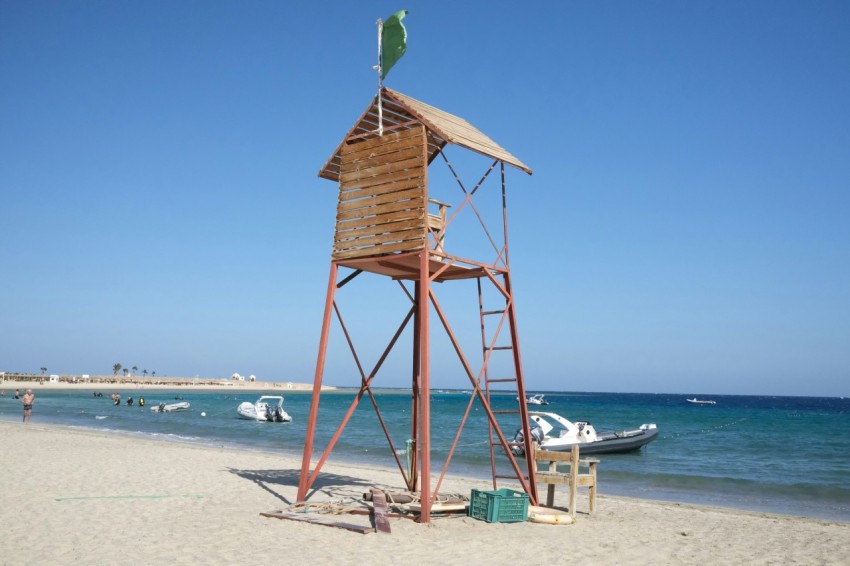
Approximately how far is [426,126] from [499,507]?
22.9 ft

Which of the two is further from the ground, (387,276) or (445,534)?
(387,276)

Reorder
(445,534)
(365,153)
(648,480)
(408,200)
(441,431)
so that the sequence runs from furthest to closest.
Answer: (441,431) → (648,480) → (365,153) → (408,200) → (445,534)

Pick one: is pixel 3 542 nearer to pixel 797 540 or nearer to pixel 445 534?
pixel 445 534

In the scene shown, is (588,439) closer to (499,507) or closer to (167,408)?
(499,507)

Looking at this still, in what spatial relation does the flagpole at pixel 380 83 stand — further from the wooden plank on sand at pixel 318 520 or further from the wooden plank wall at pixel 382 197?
the wooden plank on sand at pixel 318 520

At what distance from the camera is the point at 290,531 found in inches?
415

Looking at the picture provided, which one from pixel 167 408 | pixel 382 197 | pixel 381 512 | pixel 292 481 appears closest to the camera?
pixel 381 512

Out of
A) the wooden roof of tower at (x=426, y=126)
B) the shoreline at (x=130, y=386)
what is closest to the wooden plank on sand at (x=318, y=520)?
the wooden roof of tower at (x=426, y=126)

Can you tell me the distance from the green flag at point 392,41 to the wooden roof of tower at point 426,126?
507 millimetres

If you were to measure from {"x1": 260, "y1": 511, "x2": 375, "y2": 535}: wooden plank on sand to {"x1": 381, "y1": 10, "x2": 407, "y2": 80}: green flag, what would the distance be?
812 centimetres

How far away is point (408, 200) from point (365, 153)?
1.63m

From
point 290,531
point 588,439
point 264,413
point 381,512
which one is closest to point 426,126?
point 381,512

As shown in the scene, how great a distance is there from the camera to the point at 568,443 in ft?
103

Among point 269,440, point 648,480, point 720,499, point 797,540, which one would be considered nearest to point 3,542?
point 797,540
